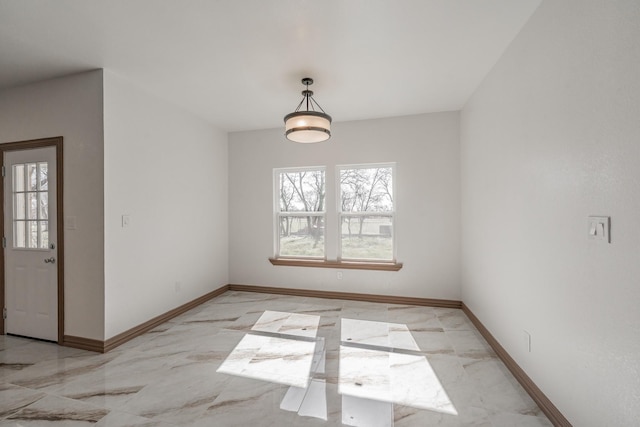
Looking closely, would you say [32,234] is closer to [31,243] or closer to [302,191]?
[31,243]

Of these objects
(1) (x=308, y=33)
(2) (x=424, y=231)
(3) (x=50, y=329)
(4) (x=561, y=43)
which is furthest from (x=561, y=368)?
(3) (x=50, y=329)

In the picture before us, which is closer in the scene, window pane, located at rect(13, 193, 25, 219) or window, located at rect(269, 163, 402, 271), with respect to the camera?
window pane, located at rect(13, 193, 25, 219)

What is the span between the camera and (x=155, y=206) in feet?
11.0

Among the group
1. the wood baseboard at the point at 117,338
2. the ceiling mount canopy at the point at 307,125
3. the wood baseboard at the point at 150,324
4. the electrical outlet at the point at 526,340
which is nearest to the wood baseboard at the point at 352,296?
the wood baseboard at the point at 150,324

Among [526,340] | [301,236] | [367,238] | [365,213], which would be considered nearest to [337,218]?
[365,213]

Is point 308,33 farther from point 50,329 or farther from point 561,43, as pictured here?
point 50,329

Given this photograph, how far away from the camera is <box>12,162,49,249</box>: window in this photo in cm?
297

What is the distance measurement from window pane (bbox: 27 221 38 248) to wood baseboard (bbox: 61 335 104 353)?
1.05m

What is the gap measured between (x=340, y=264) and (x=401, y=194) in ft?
4.48

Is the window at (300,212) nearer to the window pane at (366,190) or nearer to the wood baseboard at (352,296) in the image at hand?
the window pane at (366,190)

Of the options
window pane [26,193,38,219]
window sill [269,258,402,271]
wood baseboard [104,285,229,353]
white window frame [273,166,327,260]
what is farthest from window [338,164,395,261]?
window pane [26,193,38,219]

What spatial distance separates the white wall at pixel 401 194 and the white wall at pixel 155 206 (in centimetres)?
75

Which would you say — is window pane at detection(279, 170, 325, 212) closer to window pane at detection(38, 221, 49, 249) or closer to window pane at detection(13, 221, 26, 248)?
window pane at detection(38, 221, 49, 249)

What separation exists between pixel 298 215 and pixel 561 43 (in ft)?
11.7
